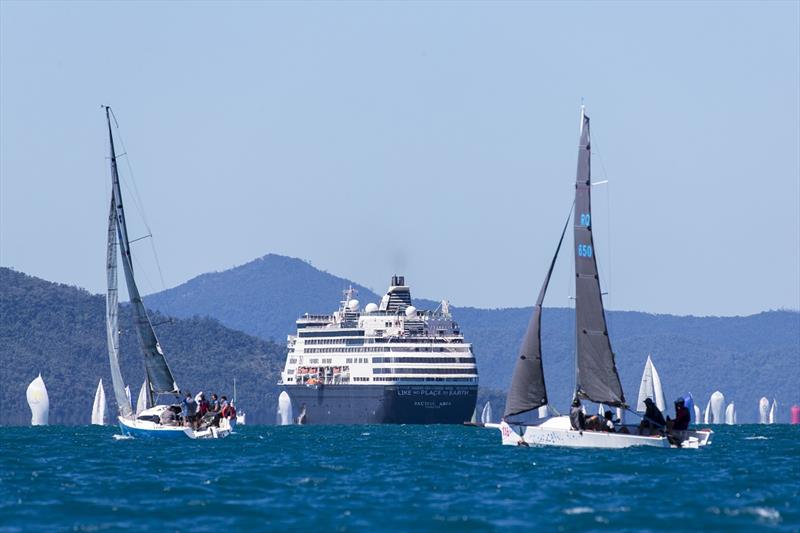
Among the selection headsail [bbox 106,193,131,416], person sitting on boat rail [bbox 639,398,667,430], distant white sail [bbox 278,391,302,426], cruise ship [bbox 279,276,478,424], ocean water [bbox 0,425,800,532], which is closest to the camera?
ocean water [bbox 0,425,800,532]

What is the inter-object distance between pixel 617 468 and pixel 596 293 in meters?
15.6

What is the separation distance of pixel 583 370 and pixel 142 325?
2815cm

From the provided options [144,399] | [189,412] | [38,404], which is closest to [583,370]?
[189,412]

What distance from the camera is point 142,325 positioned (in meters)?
91.2

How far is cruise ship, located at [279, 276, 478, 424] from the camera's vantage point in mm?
164500

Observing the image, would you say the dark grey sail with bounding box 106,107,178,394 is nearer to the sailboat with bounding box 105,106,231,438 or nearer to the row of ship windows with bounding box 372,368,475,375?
the sailboat with bounding box 105,106,231,438

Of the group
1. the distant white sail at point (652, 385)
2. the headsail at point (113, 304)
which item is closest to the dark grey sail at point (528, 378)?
the headsail at point (113, 304)

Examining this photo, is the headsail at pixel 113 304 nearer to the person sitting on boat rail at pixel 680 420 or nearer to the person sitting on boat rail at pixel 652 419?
the person sitting on boat rail at pixel 652 419

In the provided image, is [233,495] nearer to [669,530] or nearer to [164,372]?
[669,530]

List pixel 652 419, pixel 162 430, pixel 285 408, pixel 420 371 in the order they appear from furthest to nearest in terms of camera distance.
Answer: pixel 285 408
pixel 420 371
pixel 162 430
pixel 652 419

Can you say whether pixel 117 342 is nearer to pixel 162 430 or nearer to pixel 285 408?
pixel 162 430

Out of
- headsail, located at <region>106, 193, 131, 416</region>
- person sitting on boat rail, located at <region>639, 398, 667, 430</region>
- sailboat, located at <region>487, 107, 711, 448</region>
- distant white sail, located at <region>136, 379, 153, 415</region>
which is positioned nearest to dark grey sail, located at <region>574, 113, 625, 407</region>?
sailboat, located at <region>487, 107, 711, 448</region>

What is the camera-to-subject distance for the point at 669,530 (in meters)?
39.9

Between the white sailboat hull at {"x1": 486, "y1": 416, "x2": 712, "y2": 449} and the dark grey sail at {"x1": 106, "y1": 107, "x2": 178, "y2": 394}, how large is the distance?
2360cm
